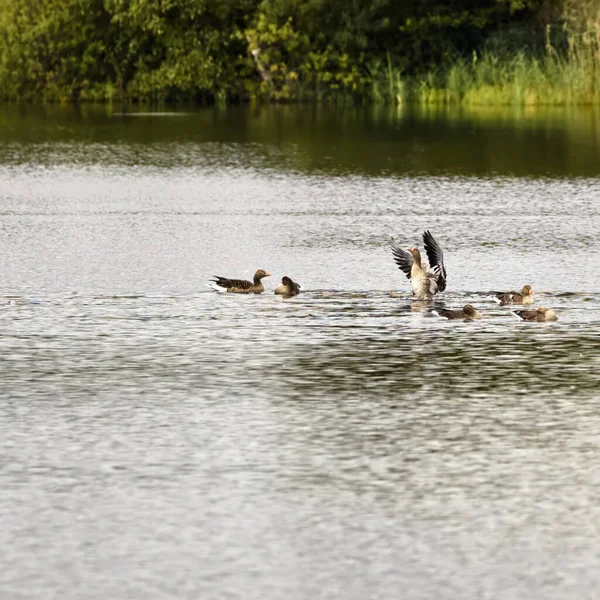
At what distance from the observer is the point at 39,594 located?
18.1 feet

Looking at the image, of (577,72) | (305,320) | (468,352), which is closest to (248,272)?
(305,320)

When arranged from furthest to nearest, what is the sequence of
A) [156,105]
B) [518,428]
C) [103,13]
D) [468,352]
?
[103,13], [156,105], [468,352], [518,428]

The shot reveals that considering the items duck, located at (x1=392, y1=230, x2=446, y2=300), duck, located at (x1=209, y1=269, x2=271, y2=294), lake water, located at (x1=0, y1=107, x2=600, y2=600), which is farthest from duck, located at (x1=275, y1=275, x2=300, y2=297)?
duck, located at (x1=392, y1=230, x2=446, y2=300)

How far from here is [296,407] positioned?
27.8 ft

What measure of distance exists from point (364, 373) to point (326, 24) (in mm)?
49861

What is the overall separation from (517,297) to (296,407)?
3722 mm

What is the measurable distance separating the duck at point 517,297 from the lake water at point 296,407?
11cm

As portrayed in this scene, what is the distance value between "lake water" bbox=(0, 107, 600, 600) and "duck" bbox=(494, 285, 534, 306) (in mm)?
109

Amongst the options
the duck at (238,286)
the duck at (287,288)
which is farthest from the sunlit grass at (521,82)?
the duck at (287,288)

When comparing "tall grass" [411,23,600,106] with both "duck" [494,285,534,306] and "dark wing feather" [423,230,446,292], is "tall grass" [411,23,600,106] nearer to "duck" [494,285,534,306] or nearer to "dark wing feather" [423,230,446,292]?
"dark wing feather" [423,230,446,292]

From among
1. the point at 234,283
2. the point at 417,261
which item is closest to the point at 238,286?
the point at 234,283

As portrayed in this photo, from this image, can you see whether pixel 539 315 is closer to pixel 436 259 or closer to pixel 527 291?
pixel 527 291

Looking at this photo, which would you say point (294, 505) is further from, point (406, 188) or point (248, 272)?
point (406, 188)

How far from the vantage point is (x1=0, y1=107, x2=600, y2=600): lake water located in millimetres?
5863
